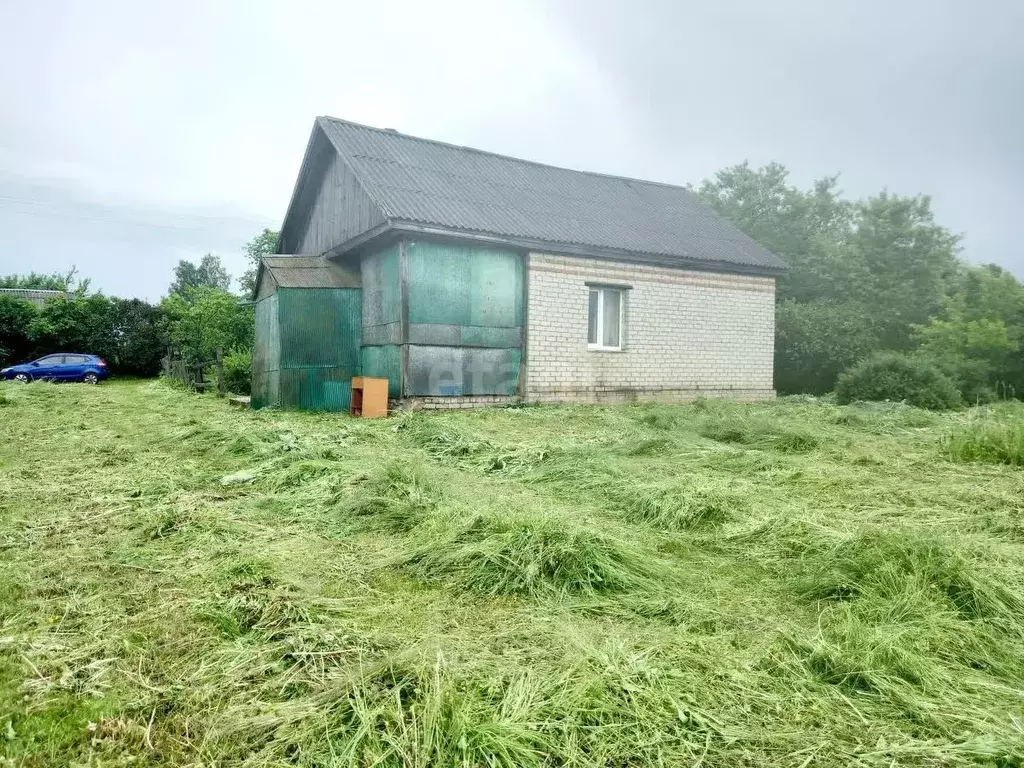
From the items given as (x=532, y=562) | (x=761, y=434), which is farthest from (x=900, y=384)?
(x=532, y=562)

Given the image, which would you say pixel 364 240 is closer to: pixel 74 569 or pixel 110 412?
pixel 110 412

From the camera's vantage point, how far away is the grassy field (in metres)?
1.69

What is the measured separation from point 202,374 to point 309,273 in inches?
351

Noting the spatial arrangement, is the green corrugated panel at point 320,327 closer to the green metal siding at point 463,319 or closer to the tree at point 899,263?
the green metal siding at point 463,319

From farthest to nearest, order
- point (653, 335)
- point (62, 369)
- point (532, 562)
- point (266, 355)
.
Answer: point (62, 369), point (653, 335), point (266, 355), point (532, 562)

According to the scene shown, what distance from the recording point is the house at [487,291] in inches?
427

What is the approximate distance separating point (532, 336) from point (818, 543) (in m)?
8.68

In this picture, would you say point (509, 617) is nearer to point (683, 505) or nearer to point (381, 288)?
point (683, 505)

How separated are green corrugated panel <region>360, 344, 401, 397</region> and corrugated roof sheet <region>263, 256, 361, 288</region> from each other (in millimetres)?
1345

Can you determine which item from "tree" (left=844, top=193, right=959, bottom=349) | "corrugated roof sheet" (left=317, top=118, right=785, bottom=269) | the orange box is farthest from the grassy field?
"tree" (left=844, top=193, right=959, bottom=349)

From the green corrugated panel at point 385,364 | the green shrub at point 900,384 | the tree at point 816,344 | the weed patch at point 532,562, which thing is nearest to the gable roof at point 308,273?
the green corrugated panel at point 385,364

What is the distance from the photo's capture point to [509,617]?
98.6 inches

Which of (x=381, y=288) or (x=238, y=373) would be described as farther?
(x=238, y=373)

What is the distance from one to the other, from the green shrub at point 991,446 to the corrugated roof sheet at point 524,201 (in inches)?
282
